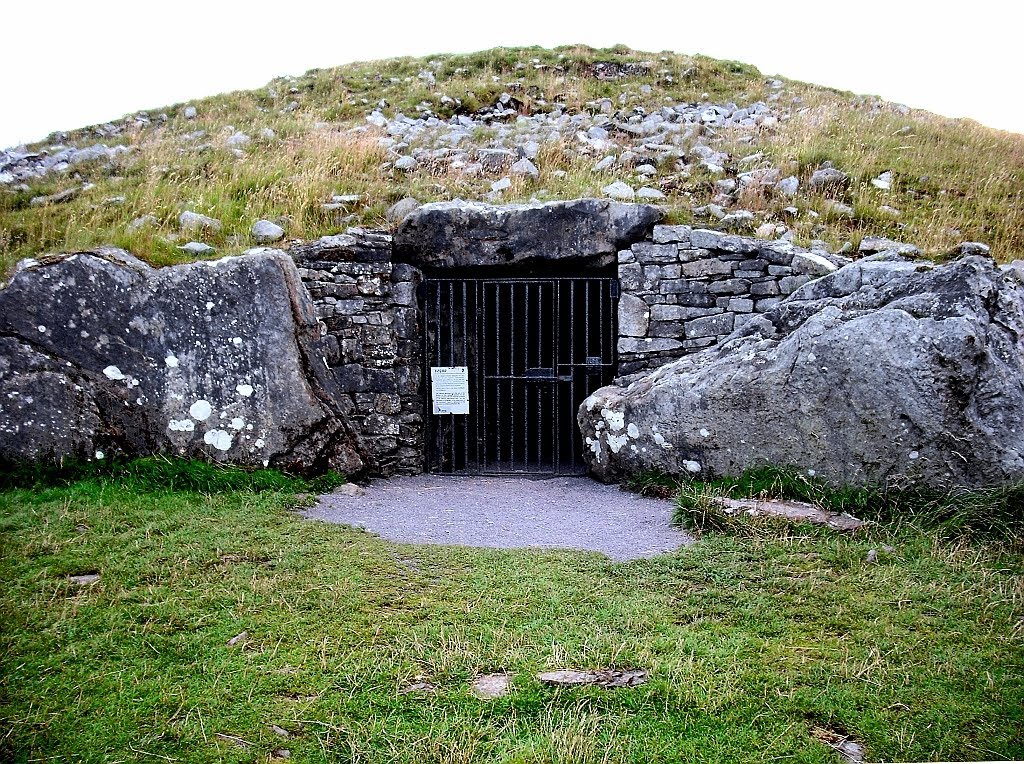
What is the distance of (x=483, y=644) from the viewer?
125 inches

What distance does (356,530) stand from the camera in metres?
5.02

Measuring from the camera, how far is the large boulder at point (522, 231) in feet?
23.7

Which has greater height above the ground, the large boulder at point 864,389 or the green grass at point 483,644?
the large boulder at point 864,389

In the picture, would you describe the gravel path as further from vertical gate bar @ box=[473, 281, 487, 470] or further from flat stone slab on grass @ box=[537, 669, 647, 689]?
flat stone slab on grass @ box=[537, 669, 647, 689]

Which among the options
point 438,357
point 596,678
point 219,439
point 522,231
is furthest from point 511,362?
point 596,678

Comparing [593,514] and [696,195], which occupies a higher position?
[696,195]

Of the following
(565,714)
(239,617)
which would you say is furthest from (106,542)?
(565,714)

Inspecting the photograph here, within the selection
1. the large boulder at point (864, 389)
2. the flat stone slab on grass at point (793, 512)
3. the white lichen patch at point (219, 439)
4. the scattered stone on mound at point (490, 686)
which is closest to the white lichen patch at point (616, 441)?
the large boulder at point (864, 389)

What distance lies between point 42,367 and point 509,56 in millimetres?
12901

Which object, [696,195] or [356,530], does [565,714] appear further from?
[696,195]

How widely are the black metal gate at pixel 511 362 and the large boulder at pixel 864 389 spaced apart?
1522 mm

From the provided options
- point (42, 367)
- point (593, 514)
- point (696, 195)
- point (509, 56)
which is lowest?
point (593, 514)

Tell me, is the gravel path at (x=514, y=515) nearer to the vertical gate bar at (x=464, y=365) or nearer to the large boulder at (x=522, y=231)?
the vertical gate bar at (x=464, y=365)

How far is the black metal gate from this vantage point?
7.59 m
